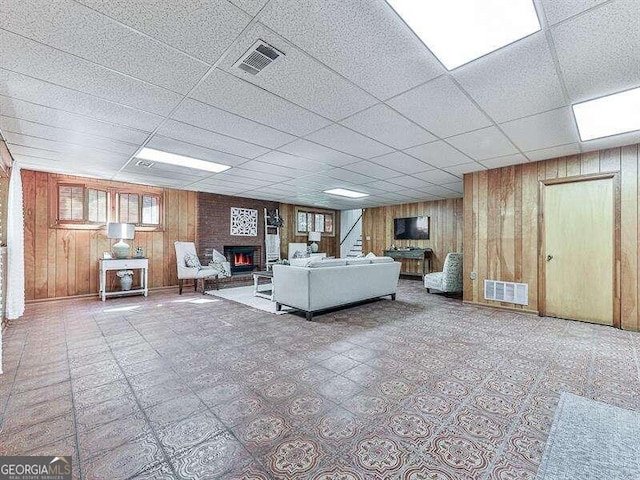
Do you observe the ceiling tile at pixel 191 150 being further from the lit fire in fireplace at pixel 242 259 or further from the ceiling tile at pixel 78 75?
the lit fire in fireplace at pixel 242 259

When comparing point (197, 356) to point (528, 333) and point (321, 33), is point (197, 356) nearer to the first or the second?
point (321, 33)

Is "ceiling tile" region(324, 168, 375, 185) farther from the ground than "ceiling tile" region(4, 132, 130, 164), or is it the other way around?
"ceiling tile" region(4, 132, 130, 164)

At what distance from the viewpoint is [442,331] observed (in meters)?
3.56

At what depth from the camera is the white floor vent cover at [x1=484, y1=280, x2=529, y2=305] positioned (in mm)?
4590

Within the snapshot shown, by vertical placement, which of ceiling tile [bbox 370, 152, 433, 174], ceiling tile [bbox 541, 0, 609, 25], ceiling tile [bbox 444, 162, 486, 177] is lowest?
ceiling tile [bbox 444, 162, 486, 177]

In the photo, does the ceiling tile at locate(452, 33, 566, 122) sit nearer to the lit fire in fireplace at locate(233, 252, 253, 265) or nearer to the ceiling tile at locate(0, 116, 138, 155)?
the ceiling tile at locate(0, 116, 138, 155)

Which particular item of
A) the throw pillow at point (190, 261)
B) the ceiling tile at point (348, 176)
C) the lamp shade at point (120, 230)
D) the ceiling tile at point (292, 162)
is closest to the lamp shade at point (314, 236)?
the ceiling tile at point (348, 176)

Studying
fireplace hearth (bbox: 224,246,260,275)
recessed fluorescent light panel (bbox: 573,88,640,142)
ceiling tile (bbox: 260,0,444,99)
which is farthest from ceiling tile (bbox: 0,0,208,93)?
fireplace hearth (bbox: 224,246,260,275)

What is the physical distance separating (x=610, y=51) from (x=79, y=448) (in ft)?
13.6

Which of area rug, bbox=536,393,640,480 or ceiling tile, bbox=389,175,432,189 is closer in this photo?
area rug, bbox=536,393,640,480

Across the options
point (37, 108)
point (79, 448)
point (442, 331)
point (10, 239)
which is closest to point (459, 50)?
point (442, 331)

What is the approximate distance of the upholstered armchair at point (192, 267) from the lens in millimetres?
6316

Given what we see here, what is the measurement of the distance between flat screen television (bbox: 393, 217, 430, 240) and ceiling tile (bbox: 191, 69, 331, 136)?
6436mm

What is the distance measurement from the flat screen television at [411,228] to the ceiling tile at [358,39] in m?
6.91
